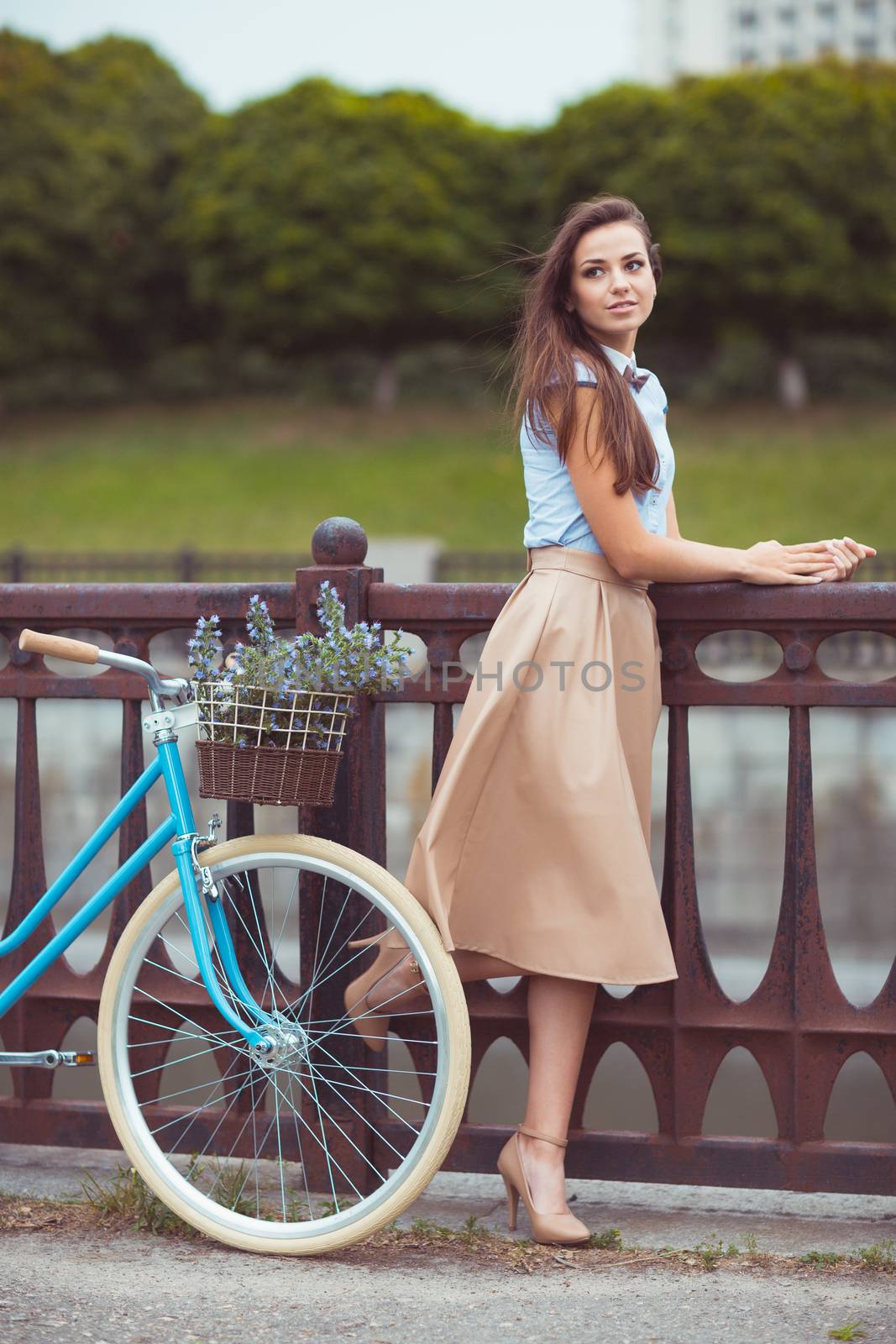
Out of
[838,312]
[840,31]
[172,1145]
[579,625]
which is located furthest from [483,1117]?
[840,31]

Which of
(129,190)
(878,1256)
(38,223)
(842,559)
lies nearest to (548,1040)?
(878,1256)

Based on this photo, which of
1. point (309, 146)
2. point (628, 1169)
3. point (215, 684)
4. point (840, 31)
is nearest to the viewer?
point (215, 684)

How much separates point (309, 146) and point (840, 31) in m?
56.6

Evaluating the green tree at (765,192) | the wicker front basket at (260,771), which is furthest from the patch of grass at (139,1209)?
the green tree at (765,192)

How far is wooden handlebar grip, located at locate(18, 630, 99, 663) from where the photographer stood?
2709 millimetres

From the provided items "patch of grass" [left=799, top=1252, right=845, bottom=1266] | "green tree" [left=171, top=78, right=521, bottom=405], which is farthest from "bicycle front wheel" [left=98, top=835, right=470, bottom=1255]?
"green tree" [left=171, top=78, right=521, bottom=405]

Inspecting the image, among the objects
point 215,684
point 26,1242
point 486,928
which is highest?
point 215,684

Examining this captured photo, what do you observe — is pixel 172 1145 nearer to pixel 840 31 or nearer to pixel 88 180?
pixel 88 180

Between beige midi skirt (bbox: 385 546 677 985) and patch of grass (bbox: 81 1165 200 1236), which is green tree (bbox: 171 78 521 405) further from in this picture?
patch of grass (bbox: 81 1165 200 1236)

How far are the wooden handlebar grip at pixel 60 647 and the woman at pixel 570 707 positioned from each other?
74cm

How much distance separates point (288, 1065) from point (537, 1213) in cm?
59

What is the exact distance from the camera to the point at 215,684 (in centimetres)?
269

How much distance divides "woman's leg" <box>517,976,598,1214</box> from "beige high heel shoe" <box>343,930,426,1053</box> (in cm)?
26

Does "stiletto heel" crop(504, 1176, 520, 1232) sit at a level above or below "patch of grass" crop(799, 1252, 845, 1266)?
above
